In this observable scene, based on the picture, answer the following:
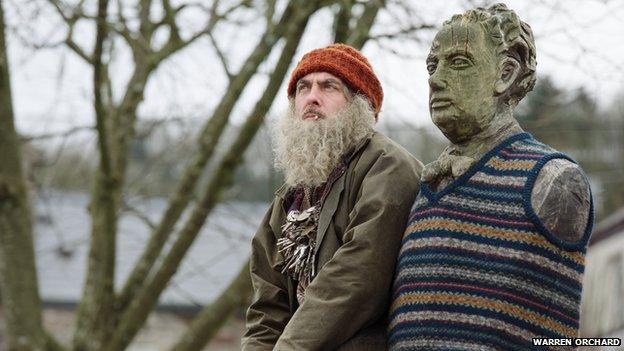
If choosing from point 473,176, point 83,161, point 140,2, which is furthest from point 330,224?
point 83,161

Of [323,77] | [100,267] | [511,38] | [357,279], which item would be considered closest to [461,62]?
[511,38]

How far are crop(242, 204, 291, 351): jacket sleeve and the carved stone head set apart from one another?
872 millimetres

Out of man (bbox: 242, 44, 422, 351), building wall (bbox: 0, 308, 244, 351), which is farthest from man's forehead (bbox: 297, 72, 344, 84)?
building wall (bbox: 0, 308, 244, 351)

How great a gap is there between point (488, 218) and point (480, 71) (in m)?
0.47

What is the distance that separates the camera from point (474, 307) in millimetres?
3166

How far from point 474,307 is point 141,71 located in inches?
225

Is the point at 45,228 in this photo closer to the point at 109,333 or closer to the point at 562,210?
the point at 109,333

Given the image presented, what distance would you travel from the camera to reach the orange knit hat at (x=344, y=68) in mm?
Answer: 3812

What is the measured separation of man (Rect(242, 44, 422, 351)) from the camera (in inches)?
135

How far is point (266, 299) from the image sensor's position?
151 inches

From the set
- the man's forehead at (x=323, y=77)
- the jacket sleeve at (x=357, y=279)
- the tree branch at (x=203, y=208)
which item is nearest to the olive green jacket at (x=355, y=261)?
the jacket sleeve at (x=357, y=279)

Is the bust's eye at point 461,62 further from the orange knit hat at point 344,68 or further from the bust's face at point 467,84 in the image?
the orange knit hat at point 344,68

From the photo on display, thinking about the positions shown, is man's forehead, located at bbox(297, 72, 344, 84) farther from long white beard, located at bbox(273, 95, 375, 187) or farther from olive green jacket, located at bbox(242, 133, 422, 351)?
olive green jacket, located at bbox(242, 133, 422, 351)

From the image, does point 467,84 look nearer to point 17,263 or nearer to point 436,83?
point 436,83
